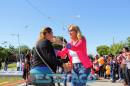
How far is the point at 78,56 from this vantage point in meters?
7.89

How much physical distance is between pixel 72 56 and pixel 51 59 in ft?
5.08

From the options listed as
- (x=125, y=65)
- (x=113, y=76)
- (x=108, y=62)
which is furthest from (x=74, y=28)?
(x=108, y=62)

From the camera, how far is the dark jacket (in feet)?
21.4

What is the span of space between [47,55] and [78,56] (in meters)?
1.47

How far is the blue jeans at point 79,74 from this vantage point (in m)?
7.77

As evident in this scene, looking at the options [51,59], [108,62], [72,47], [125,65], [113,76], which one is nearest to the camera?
[51,59]

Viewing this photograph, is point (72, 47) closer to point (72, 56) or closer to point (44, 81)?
point (72, 56)

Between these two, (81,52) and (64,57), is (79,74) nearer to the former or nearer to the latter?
(81,52)

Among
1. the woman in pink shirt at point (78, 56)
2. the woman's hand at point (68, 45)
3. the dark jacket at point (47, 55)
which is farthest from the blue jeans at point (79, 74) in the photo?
the dark jacket at point (47, 55)

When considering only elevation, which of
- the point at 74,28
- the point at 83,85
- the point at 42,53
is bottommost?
the point at 83,85

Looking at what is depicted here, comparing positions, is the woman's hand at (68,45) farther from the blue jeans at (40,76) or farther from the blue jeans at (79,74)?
the blue jeans at (40,76)

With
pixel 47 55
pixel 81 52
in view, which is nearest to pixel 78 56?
pixel 81 52

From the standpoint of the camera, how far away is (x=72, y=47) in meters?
7.61

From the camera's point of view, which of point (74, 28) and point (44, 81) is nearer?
point (44, 81)
